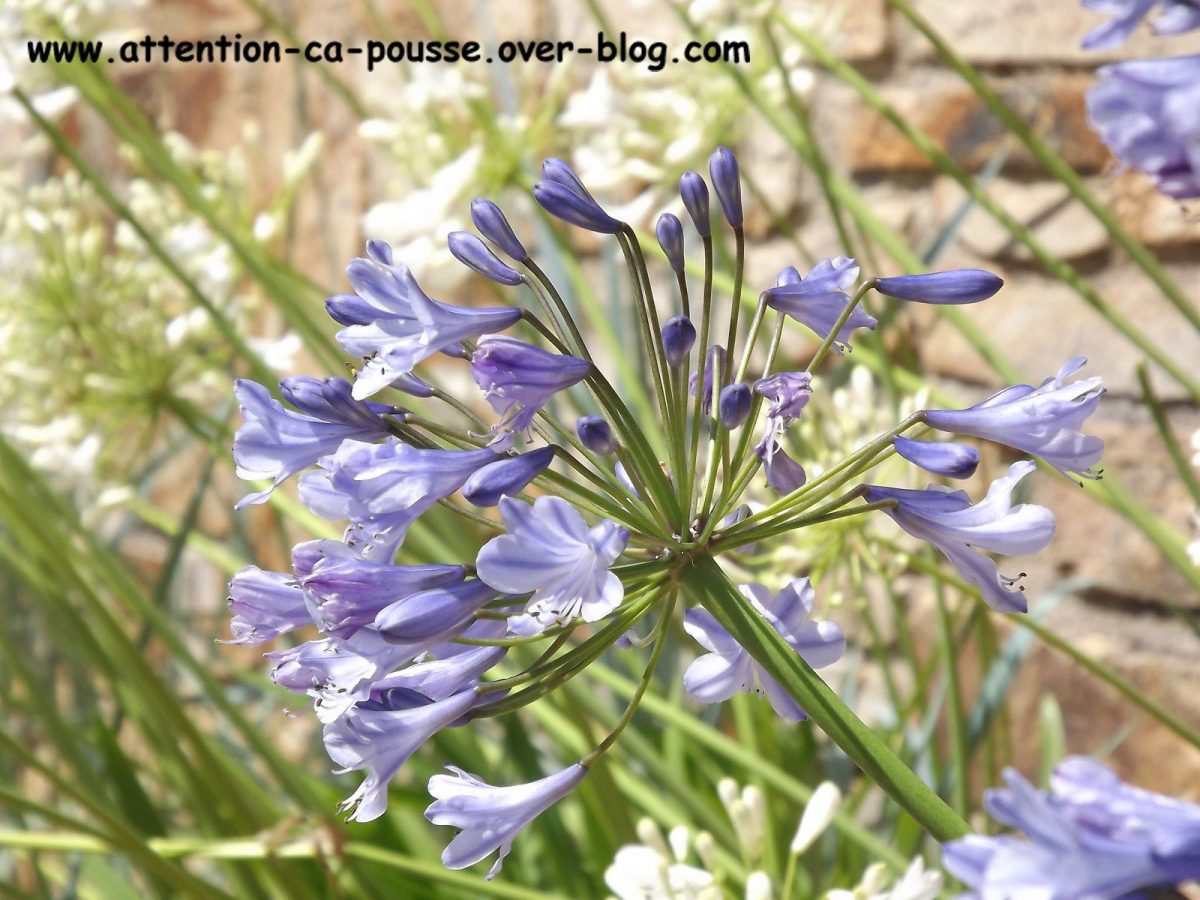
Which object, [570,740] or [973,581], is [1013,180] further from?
[973,581]

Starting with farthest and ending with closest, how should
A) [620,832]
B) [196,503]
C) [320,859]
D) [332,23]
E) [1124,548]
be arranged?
[332,23] < [1124,548] < [196,503] < [620,832] < [320,859]

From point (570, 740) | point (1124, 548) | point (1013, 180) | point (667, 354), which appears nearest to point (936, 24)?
point (1013, 180)

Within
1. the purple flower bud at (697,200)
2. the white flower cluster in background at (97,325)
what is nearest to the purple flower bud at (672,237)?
the purple flower bud at (697,200)

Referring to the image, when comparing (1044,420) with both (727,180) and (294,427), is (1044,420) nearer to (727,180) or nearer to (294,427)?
(727,180)

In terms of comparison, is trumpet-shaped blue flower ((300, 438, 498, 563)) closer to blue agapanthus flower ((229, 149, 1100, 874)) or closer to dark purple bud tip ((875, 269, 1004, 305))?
blue agapanthus flower ((229, 149, 1100, 874))

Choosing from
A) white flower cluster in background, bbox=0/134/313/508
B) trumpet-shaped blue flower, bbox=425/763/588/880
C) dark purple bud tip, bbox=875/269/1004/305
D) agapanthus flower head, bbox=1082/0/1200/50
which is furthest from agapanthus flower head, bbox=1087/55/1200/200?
white flower cluster in background, bbox=0/134/313/508

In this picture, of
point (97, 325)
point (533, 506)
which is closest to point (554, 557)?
point (533, 506)

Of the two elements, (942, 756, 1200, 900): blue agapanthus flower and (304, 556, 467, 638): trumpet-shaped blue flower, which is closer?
(942, 756, 1200, 900): blue agapanthus flower
